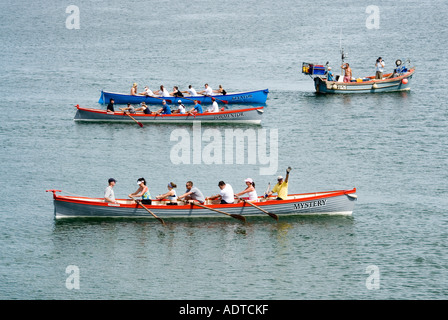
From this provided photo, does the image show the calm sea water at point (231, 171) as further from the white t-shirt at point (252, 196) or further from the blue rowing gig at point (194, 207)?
the white t-shirt at point (252, 196)

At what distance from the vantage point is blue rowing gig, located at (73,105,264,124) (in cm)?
5400

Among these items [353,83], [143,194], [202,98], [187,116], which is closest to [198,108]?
[187,116]

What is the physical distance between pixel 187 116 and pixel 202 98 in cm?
587

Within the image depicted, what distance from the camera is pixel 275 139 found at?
51.0 m

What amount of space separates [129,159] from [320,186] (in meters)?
11.2

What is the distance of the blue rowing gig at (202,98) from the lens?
59.6 meters

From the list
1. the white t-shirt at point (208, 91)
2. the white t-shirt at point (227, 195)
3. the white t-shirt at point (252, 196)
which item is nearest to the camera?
the white t-shirt at point (227, 195)

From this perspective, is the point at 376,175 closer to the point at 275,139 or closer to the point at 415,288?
the point at 275,139

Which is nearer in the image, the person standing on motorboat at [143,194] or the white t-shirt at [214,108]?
the person standing on motorboat at [143,194]

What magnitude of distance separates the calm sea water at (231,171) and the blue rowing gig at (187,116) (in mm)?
798

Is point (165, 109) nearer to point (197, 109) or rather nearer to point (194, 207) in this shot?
point (197, 109)

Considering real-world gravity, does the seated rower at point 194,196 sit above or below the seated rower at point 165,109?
below

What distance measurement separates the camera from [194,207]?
120ft

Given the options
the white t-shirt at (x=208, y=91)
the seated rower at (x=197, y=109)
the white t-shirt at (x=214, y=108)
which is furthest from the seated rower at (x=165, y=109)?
the white t-shirt at (x=208, y=91)
